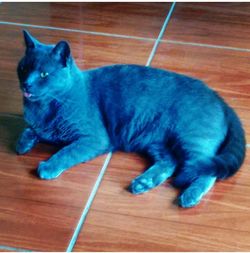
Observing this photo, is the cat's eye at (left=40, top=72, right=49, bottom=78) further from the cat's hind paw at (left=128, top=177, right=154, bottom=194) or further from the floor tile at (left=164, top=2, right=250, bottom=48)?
the floor tile at (left=164, top=2, right=250, bottom=48)

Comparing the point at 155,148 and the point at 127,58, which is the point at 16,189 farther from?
the point at 127,58

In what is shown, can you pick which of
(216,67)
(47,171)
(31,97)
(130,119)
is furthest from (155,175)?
(216,67)

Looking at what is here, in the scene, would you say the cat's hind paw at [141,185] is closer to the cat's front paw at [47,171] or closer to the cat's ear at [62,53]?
the cat's front paw at [47,171]

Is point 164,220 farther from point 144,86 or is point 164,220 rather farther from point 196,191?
point 144,86

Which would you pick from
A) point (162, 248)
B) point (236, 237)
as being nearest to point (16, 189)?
point (162, 248)

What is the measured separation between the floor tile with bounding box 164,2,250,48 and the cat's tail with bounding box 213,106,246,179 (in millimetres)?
754

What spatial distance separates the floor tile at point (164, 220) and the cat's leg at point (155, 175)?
2 centimetres

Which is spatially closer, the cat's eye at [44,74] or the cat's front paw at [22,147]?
the cat's eye at [44,74]

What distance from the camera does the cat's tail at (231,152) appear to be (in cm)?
136

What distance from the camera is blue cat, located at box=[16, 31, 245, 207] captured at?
1381 millimetres

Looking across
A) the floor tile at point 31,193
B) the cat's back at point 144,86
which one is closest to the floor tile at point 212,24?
the cat's back at point 144,86

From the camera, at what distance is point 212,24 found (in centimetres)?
229

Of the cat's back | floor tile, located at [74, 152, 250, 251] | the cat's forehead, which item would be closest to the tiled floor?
floor tile, located at [74, 152, 250, 251]

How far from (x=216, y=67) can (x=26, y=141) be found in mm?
850
